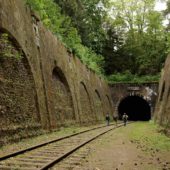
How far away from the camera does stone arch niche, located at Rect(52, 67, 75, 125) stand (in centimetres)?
2114

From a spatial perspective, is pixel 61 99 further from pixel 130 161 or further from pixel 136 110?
pixel 136 110

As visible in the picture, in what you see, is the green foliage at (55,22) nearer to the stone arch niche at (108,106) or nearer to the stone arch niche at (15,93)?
the stone arch niche at (15,93)

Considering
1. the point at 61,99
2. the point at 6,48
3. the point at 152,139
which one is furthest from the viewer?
the point at 61,99

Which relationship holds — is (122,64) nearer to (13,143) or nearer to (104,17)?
(104,17)

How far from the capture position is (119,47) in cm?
5825

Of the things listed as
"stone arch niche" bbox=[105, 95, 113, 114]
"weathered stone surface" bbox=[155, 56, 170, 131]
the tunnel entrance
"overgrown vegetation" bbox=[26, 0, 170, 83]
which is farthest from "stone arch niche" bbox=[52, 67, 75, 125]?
the tunnel entrance

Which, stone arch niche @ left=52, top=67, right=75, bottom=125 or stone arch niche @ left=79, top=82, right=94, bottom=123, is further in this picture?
stone arch niche @ left=79, top=82, right=94, bottom=123

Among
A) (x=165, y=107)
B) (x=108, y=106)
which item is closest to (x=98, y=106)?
(x=108, y=106)

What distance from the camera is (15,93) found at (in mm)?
14641

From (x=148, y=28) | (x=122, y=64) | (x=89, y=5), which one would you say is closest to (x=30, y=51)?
(x=89, y=5)

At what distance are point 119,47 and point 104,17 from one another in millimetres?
5538

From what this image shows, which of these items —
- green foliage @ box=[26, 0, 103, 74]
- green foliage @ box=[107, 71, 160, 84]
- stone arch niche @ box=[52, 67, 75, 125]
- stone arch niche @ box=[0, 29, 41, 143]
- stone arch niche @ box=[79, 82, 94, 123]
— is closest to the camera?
stone arch niche @ box=[0, 29, 41, 143]

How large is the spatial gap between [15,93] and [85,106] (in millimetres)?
16217

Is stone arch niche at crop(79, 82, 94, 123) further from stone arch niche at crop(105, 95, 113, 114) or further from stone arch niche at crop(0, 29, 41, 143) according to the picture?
stone arch niche at crop(0, 29, 41, 143)
